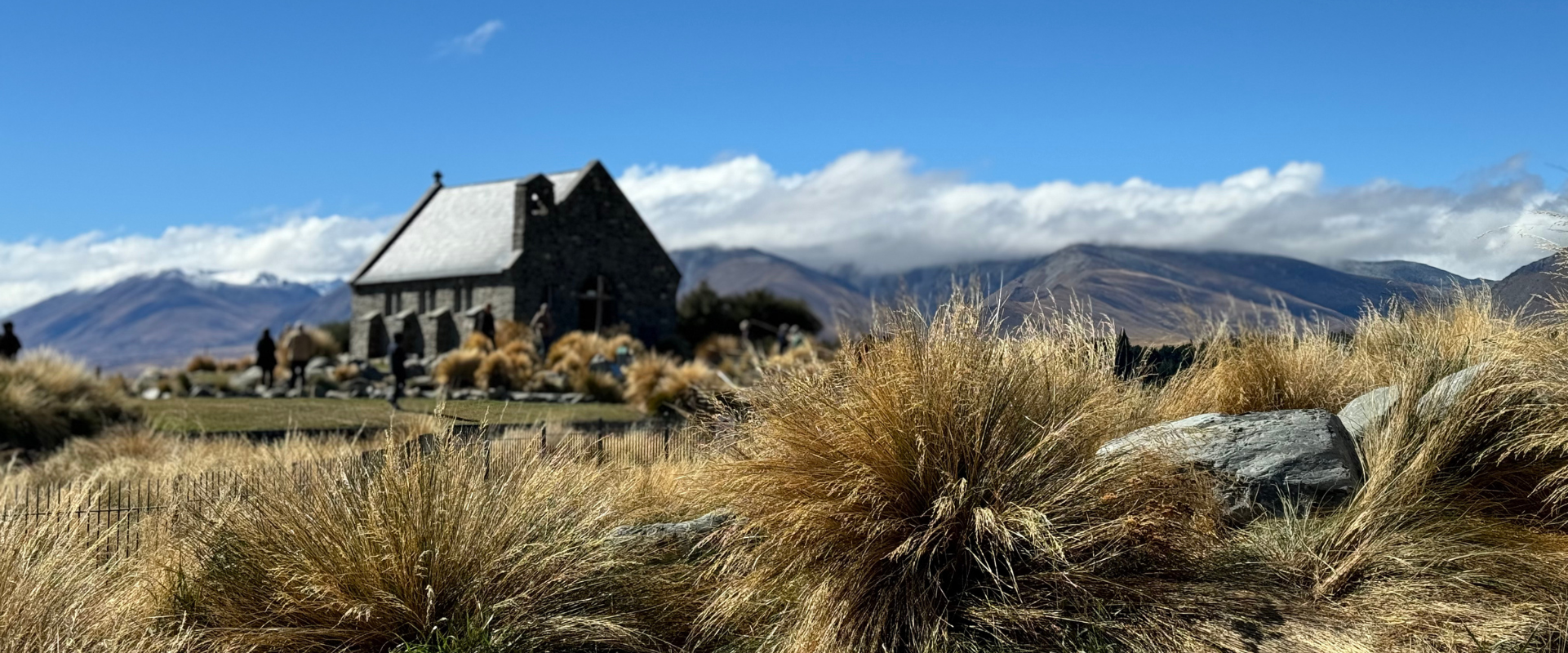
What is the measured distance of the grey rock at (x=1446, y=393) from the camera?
7031mm

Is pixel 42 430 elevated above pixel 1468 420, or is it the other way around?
pixel 1468 420

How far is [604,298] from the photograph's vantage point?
118 ft

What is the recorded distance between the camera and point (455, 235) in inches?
1538

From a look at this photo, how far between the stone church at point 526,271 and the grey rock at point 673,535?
90.8 ft

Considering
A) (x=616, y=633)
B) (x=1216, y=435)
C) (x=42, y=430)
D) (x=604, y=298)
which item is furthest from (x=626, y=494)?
(x=604, y=298)

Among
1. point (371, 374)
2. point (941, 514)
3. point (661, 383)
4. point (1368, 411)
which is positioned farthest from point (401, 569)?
point (371, 374)

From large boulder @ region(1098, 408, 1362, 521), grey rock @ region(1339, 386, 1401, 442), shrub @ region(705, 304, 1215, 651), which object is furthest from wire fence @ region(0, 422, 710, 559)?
grey rock @ region(1339, 386, 1401, 442)

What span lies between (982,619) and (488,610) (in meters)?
2.15

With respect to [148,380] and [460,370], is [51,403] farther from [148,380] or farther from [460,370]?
[148,380]

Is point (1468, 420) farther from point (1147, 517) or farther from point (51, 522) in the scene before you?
point (51, 522)

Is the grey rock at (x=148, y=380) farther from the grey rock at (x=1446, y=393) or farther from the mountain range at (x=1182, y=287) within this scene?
the grey rock at (x=1446, y=393)

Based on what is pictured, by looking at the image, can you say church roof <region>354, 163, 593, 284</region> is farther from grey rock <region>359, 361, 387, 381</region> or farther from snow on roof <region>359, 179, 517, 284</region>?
grey rock <region>359, 361, 387, 381</region>

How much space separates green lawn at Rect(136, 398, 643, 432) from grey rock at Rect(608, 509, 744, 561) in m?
7.04

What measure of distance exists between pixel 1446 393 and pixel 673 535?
4413 mm
